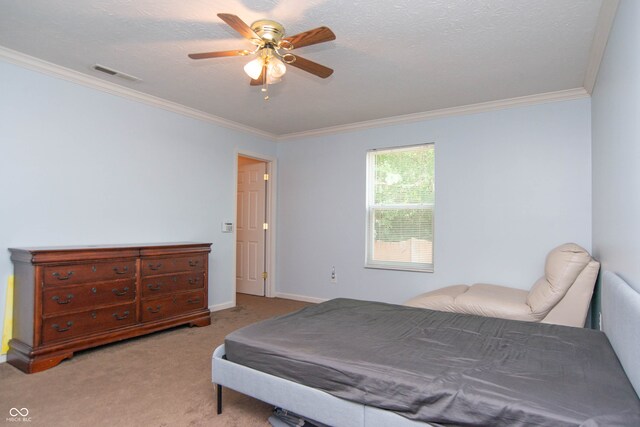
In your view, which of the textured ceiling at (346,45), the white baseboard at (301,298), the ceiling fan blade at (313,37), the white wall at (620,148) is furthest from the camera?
the white baseboard at (301,298)

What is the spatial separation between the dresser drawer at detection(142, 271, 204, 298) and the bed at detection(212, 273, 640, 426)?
171cm

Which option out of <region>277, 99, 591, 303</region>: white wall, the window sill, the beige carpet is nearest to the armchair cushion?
<region>277, 99, 591, 303</region>: white wall

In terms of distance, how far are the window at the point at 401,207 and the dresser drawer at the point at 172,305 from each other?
7.11 ft

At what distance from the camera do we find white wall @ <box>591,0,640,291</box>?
1812 mm

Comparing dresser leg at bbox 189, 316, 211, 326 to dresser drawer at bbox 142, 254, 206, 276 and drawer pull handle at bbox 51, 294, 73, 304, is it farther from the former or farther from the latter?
drawer pull handle at bbox 51, 294, 73, 304

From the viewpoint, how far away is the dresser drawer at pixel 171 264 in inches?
140

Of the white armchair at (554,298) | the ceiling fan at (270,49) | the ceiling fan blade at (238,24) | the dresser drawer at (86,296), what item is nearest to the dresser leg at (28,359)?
the dresser drawer at (86,296)

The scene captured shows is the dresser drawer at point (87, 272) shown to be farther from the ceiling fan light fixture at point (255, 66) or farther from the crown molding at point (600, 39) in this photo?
the crown molding at point (600, 39)

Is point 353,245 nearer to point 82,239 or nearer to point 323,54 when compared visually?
point 323,54

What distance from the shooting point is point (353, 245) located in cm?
500

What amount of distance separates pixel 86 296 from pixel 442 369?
288 centimetres

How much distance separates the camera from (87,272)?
10.1ft

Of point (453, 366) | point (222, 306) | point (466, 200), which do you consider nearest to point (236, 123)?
point (222, 306)

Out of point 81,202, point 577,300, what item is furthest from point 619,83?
point 81,202
